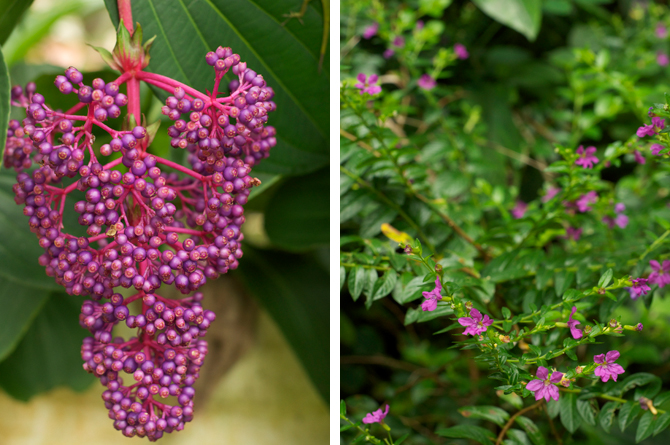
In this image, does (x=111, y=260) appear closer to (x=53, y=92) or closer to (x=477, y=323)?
(x=477, y=323)

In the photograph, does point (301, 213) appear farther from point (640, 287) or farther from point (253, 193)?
point (640, 287)

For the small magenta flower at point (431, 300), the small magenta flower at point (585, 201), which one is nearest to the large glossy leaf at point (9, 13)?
the small magenta flower at point (431, 300)

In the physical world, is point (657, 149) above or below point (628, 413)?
above

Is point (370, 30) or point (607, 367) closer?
point (607, 367)

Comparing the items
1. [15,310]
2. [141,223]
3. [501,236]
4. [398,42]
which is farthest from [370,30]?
[15,310]

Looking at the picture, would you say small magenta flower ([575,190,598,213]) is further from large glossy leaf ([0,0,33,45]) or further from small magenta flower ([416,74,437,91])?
large glossy leaf ([0,0,33,45])

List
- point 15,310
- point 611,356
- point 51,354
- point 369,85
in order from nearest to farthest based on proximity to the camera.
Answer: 1. point 611,356
2. point 369,85
3. point 15,310
4. point 51,354

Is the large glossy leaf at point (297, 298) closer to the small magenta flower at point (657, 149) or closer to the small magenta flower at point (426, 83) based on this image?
the small magenta flower at point (426, 83)

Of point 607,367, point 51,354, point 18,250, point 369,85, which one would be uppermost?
point 369,85
